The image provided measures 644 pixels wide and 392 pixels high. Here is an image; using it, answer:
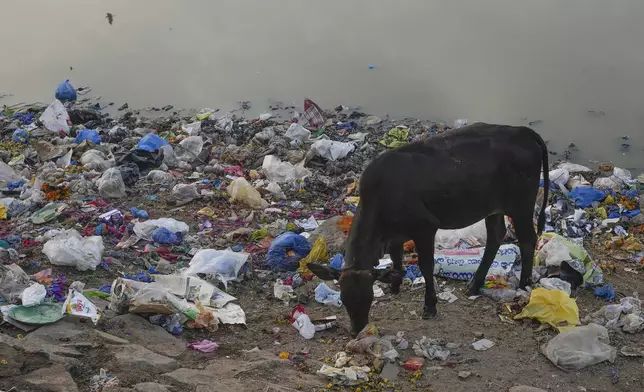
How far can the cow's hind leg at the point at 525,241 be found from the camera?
20.2 feet

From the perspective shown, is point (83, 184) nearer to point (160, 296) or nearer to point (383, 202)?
point (160, 296)

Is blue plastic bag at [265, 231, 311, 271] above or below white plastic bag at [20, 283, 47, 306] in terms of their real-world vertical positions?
below

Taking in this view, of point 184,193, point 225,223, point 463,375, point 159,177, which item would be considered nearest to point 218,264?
point 225,223

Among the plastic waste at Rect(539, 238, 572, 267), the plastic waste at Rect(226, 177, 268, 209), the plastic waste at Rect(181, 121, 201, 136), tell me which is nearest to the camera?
the plastic waste at Rect(539, 238, 572, 267)

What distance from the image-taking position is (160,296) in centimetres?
557

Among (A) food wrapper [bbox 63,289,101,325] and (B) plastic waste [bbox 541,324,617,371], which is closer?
(B) plastic waste [bbox 541,324,617,371]

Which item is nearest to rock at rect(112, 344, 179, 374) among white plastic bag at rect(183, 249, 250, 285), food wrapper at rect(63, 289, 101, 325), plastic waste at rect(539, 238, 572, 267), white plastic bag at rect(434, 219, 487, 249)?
food wrapper at rect(63, 289, 101, 325)

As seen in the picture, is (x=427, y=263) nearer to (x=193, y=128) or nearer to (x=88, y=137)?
(x=193, y=128)

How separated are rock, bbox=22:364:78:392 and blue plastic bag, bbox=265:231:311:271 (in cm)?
298

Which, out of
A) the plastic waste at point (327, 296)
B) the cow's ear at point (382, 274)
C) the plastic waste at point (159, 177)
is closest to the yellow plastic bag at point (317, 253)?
the plastic waste at point (327, 296)

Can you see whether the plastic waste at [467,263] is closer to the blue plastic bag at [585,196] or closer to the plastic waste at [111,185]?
the blue plastic bag at [585,196]

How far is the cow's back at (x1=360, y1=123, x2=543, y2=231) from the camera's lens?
5.49 metres

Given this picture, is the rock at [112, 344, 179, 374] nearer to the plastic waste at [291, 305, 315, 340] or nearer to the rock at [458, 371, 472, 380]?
the plastic waste at [291, 305, 315, 340]

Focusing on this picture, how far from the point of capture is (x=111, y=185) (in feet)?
28.7
